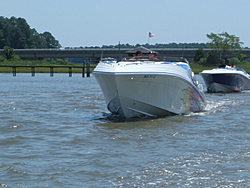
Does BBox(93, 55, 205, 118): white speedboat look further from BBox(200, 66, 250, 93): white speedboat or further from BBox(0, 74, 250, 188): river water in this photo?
BBox(200, 66, 250, 93): white speedboat

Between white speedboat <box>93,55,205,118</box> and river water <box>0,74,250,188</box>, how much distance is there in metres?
0.36

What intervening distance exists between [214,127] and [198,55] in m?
87.1

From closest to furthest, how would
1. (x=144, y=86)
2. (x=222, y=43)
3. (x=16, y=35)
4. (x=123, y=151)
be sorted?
(x=123, y=151), (x=144, y=86), (x=222, y=43), (x=16, y=35)

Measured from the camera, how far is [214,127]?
13828 millimetres

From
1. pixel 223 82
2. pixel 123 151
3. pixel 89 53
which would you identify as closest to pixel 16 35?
pixel 89 53

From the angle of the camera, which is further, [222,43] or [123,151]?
[222,43]

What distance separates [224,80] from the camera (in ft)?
94.8

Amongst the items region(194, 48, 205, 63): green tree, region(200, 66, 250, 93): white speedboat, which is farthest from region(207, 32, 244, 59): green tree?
region(200, 66, 250, 93): white speedboat

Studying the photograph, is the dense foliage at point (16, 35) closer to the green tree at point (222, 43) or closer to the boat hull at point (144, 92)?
the green tree at point (222, 43)

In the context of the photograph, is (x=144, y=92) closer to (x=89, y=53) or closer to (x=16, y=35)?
(x=89, y=53)

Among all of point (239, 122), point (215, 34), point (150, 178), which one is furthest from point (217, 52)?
point (150, 178)

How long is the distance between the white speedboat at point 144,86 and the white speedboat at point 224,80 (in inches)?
533

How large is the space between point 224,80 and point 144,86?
15662 millimetres

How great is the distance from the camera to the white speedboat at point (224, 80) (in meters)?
28.9
